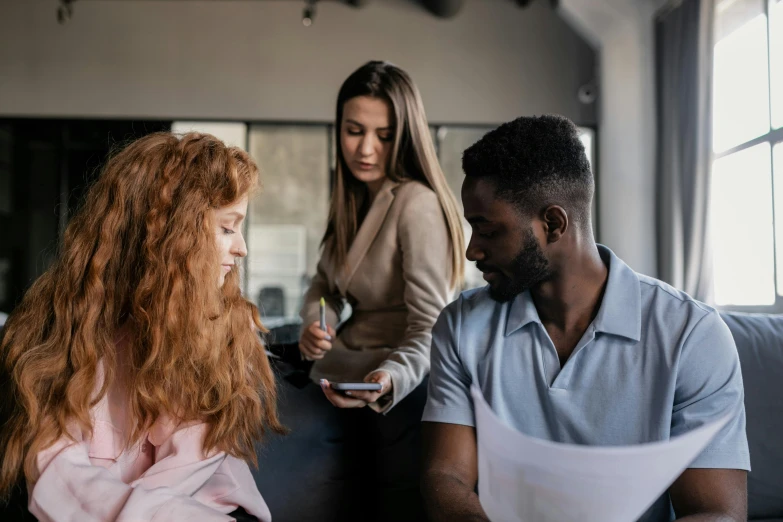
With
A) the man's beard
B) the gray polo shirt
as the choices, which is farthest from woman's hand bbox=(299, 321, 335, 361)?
the man's beard

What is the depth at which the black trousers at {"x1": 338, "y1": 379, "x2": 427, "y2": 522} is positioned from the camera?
5.08 ft

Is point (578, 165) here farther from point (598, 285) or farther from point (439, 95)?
point (439, 95)

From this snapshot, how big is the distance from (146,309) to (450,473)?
601 millimetres

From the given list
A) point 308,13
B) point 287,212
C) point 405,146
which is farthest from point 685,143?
point 405,146

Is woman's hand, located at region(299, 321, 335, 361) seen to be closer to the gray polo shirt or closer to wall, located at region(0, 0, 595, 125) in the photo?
the gray polo shirt

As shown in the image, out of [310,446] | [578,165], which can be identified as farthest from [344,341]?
[578,165]

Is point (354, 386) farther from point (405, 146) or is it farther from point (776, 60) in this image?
point (776, 60)

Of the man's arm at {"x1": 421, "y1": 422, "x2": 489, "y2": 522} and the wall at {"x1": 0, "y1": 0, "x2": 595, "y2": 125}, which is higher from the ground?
the wall at {"x1": 0, "y1": 0, "x2": 595, "y2": 125}

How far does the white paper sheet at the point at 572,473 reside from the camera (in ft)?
2.71

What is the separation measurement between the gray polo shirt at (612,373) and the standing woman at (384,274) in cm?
17

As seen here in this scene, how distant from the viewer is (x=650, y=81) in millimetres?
5172

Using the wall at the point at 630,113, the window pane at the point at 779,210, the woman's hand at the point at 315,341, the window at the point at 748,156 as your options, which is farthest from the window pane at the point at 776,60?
the woman's hand at the point at 315,341

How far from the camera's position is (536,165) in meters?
1.30

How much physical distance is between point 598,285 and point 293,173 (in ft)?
15.0
